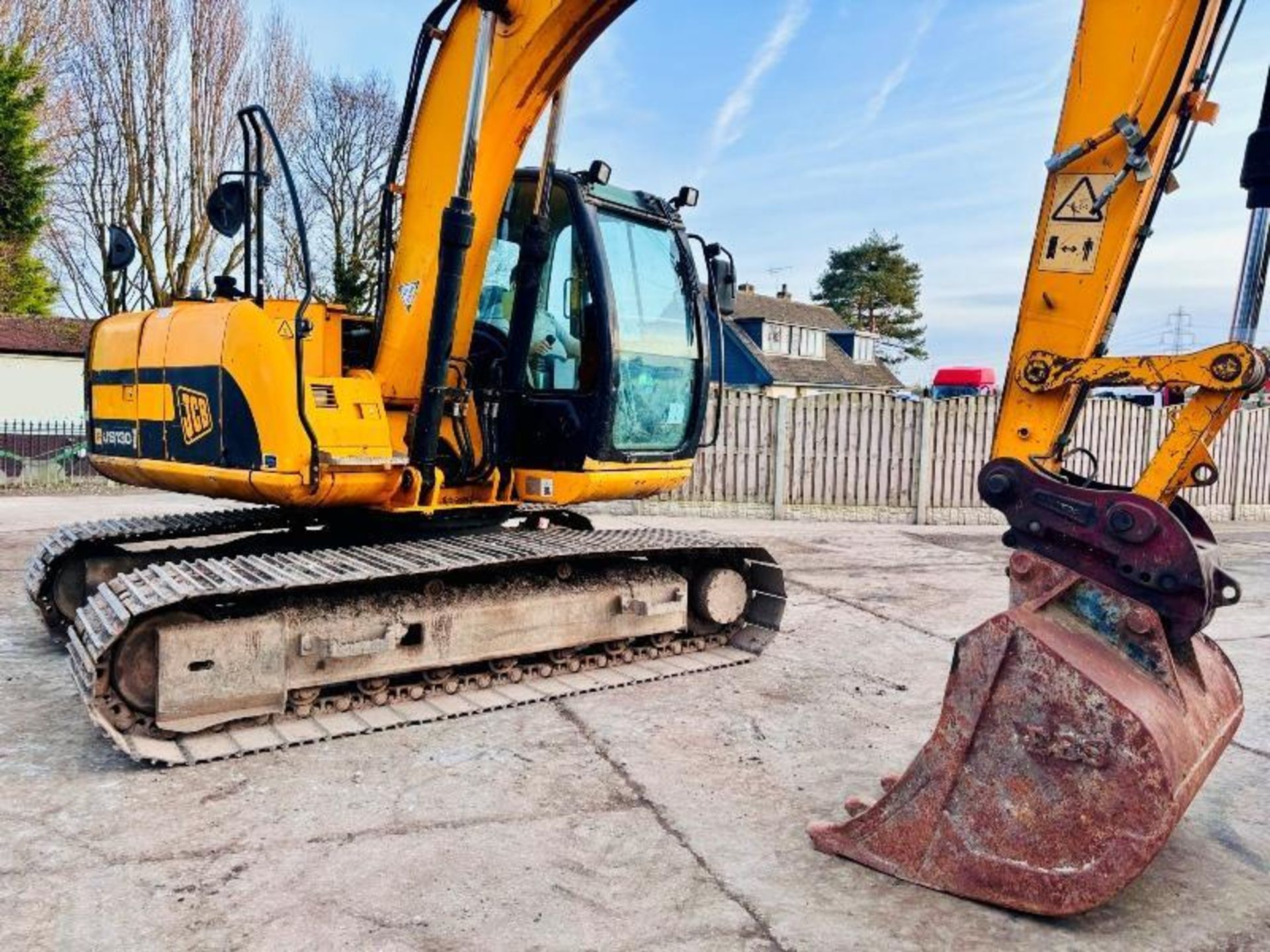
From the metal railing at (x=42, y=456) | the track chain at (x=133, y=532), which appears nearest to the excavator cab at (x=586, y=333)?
the track chain at (x=133, y=532)

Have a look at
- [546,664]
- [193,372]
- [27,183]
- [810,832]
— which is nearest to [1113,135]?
[810,832]

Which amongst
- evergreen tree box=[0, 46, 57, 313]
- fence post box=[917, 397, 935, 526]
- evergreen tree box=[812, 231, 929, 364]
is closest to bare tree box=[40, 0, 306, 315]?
evergreen tree box=[0, 46, 57, 313]

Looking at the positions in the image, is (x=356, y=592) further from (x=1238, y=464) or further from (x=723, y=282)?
(x=1238, y=464)

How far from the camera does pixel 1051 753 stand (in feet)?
9.18

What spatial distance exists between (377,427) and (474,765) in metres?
1.73

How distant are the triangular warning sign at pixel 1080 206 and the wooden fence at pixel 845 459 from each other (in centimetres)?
994

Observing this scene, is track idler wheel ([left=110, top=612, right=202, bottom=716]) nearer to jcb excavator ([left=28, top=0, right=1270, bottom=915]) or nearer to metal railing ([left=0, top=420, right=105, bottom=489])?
jcb excavator ([left=28, top=0, right=1270, bottom=915])

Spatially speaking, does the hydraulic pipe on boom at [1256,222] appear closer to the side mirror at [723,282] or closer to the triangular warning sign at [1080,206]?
the triangular warning sign at [1080,206]

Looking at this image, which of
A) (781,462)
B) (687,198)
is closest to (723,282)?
(687,198)

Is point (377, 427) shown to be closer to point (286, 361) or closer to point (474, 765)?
point (286, 361)

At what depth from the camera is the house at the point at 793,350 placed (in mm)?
34281

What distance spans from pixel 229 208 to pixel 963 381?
101ft

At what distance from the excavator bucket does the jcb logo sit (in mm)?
3549

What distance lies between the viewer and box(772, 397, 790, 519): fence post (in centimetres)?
1327
